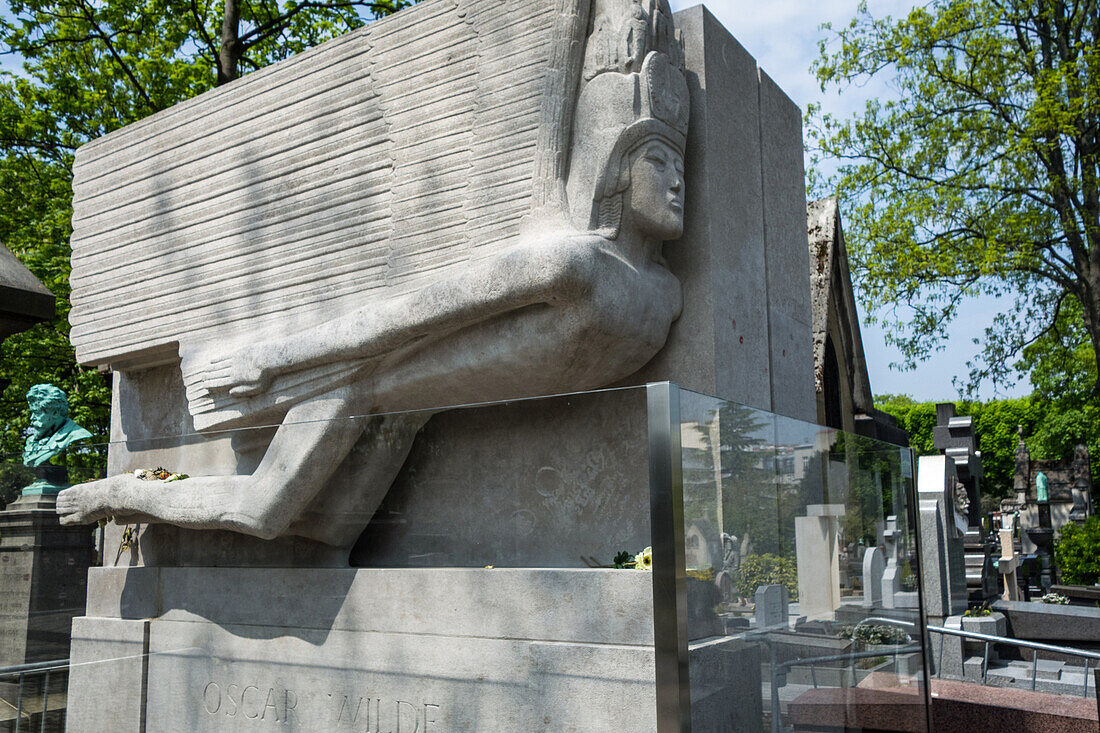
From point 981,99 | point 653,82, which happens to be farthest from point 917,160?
point 653,82

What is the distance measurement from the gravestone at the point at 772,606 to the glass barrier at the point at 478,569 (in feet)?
0.04

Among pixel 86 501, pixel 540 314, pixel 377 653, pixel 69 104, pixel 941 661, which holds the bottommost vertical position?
pixel 941 661

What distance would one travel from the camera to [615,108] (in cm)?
458

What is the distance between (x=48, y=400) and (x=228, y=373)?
2.47m

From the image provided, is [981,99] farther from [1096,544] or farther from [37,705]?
[37,705]

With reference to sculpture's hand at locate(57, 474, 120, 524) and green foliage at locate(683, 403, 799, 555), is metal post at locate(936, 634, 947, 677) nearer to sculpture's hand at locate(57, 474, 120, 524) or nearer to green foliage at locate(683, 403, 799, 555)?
green foliage at locate(683, 403, 799, 555)

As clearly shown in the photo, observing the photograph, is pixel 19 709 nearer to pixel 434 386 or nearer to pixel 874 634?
pixel 434 386

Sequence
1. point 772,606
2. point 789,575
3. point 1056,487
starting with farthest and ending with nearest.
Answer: point 1056,487 → point 789,575 → point 772,606

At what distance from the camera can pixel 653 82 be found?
15.1ft

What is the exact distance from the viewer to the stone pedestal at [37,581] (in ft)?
17.8

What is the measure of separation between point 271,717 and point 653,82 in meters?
3.59

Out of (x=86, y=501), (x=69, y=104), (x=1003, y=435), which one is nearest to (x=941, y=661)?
(x=86, y=501)

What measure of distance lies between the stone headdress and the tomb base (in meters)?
1.84

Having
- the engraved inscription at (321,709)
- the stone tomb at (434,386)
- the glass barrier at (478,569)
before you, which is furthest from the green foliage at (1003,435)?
the engraved inscription at (321,709)
